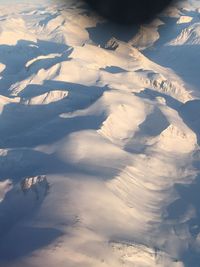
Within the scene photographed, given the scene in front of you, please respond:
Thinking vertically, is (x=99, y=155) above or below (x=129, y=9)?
below

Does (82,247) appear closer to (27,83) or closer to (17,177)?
(17,177)

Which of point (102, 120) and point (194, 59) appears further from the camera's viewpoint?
point (194, 59)

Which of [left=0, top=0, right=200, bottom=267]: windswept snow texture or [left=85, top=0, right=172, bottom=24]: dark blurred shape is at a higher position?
[left=85, top=0, right=172, bottom=24]: dark blurred shape

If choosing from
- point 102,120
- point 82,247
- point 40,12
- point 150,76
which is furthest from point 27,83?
point 40,12

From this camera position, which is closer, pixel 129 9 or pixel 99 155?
pixel 129 9

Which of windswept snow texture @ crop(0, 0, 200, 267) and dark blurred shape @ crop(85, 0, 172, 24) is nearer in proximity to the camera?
dark blurred shape @ crop(85, 0, 172, 24)
